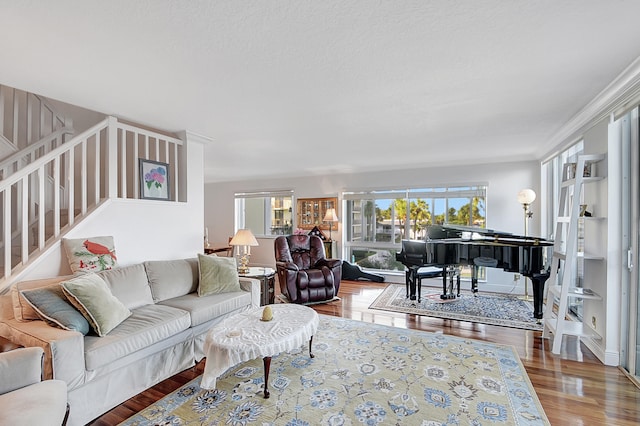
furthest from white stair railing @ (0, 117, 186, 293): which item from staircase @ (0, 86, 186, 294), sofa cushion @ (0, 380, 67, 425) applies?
sofa cushion @ (0, 380, 67, 425)

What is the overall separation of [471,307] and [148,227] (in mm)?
4494

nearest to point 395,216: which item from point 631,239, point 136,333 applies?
point 631,239

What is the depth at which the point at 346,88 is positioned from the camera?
8.23 ft

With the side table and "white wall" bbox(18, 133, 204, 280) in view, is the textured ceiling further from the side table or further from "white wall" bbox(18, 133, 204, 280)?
the side table

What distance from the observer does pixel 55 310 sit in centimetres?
205

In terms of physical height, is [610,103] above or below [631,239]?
above

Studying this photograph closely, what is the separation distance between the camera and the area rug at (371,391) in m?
1.99

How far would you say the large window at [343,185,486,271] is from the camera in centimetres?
566

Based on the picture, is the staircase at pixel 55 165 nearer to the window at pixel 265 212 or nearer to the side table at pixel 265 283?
the side table at pixel 265 283

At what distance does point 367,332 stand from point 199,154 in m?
3.17

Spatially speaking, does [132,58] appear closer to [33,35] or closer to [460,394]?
[33,35]

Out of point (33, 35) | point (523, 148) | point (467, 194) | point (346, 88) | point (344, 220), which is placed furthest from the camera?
point (344, 220)

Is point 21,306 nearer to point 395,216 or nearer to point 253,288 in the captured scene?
point 253,288

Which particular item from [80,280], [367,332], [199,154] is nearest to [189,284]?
[80,280]
